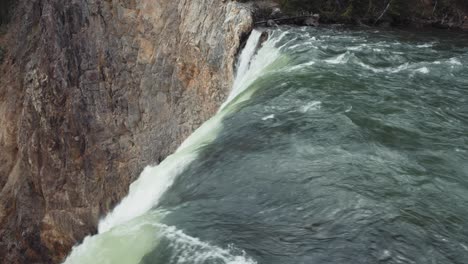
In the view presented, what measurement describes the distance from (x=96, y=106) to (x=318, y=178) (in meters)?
13.4

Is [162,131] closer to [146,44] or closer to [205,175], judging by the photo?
[146,44]

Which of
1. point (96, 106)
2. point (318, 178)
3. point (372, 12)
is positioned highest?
point (372, 12)

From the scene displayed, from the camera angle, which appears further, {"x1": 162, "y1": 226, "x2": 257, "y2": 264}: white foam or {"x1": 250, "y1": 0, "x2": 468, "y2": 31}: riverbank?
{"x1": 250, "y1": 0, "x2": 468, "y2": 31}: riverbank

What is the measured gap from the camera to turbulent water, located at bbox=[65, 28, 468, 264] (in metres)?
5.74

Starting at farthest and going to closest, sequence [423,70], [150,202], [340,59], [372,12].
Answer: [372,12]
[340,59]
[423,70]
[150,202]

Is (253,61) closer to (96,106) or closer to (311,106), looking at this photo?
(311,106)

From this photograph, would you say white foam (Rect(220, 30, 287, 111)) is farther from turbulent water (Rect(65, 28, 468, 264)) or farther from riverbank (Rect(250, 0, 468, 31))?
riverbank (Rect(250, 0, 468, 31))

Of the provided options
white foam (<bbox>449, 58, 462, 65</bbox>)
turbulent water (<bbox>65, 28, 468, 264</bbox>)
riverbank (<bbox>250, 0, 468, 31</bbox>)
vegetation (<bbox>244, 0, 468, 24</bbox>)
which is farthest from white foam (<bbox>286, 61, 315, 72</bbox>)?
vegetation (<bbox>244, 0, 468, 24</bbox>)

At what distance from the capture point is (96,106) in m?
18.6

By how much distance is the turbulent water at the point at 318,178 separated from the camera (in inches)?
226

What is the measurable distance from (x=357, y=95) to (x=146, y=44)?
10.2m

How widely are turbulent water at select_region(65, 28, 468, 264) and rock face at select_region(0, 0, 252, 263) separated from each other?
203 inches

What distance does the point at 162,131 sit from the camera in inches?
667

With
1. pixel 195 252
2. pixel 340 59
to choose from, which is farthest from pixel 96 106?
pixel 195 252
